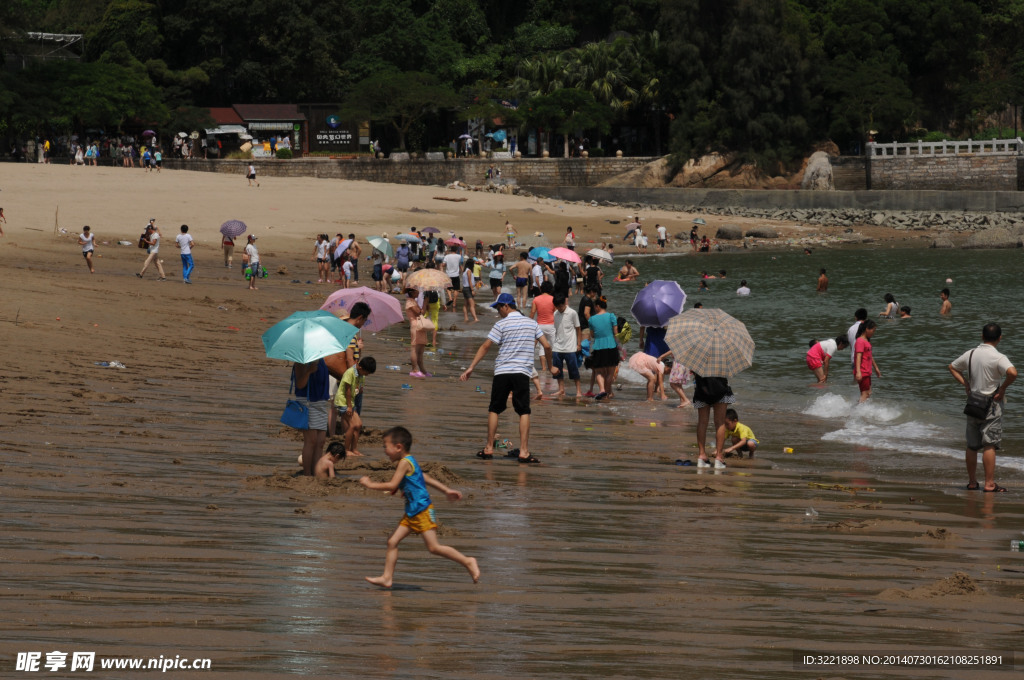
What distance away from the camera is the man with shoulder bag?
10.5 m

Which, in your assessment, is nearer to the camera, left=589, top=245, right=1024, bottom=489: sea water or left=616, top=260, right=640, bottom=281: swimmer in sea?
left=589, top=245, right=1024, bottom=489: sea water

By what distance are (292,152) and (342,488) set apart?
60.0 m

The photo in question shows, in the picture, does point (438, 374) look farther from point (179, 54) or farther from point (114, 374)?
point (179, 54)

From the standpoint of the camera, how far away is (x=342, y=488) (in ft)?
29.5

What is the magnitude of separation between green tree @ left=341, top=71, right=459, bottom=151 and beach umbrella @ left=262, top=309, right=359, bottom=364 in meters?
57.2

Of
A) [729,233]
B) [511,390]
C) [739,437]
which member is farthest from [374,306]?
[729,233]

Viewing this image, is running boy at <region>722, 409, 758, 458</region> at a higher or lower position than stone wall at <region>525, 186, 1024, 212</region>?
lower

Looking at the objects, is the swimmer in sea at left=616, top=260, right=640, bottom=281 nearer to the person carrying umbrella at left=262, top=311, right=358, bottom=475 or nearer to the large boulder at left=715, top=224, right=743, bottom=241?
the large boulder at left=715, top=224, right=743, bottom=241

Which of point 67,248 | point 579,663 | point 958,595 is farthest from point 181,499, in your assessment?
point 67,248

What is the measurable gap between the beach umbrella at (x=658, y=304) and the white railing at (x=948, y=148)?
50447 mm

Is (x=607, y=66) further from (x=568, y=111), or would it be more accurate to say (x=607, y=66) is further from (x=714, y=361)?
(x=714, y=361)

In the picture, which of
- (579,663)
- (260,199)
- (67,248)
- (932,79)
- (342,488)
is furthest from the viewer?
(932,79)

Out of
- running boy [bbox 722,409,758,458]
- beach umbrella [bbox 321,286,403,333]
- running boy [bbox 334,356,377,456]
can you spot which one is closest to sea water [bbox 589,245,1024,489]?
running boy [bbox 722,409,758,458]

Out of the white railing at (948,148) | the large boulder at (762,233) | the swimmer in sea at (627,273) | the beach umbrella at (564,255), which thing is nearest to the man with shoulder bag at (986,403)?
the beach umbrella at (564,255)
